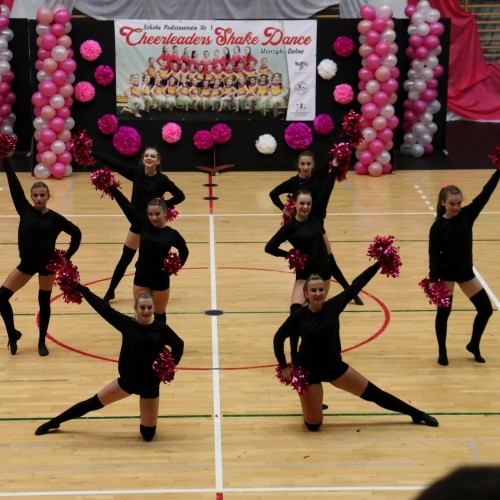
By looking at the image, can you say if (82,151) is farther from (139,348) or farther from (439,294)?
(439,294)

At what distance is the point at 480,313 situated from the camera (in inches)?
276

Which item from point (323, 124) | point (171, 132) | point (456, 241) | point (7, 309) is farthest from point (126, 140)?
point (456, 241)

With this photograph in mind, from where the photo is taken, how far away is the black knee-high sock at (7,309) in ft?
23.5

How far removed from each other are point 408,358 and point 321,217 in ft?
4.61

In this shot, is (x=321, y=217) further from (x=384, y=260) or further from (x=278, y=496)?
(x=278, y=496)

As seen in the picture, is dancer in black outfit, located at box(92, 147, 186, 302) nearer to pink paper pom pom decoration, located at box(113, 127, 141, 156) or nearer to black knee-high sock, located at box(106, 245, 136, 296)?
black knee-high sock, located at box(106, 245, 136, 296)

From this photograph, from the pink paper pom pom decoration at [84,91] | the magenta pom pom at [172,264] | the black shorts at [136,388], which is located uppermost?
the pink paper pom pom decoration at [84,91]

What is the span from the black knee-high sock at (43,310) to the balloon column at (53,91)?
21.5 feet

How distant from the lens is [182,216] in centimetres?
1162

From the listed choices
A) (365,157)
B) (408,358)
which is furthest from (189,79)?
(408,358)

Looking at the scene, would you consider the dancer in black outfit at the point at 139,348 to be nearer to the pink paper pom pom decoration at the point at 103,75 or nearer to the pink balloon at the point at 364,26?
the pink paper pom pom decoration at the point at 103,75

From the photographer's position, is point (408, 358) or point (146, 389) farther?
point (408, 358)

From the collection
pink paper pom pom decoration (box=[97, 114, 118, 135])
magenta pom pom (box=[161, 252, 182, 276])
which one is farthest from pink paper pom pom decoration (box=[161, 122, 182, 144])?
magenta pom pom (box=[161, 252, 182, 276])

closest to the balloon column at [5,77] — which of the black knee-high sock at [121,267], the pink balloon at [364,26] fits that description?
the pink balloon at [364,26]
